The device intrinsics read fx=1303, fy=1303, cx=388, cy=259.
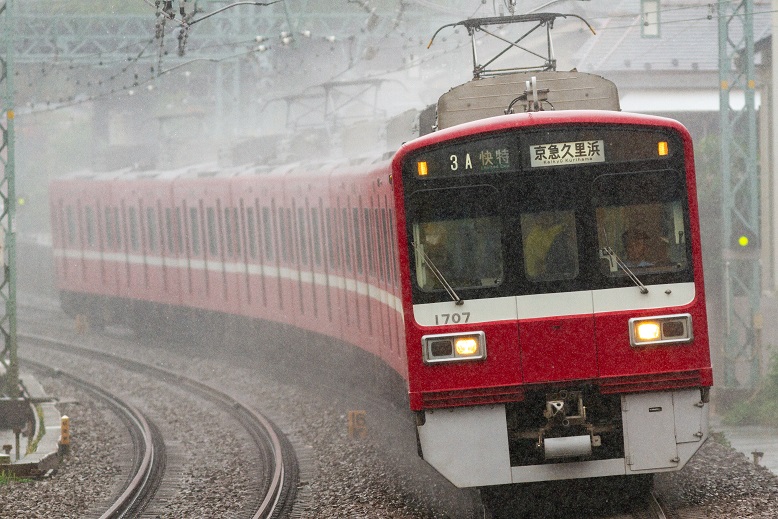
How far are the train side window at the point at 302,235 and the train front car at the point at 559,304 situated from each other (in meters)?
8.80

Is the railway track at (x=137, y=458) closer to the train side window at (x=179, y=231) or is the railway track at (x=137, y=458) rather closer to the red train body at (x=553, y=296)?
the red train body at (x=553, y=296)

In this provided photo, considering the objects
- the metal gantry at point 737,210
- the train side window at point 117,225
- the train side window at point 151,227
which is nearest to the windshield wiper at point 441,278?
the metal gantry at point 737,210

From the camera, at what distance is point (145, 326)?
23.9 m

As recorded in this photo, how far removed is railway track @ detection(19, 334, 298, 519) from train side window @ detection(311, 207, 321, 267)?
203 centimetres

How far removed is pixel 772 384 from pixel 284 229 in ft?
22.4

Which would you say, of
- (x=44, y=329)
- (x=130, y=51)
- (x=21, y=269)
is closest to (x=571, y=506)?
(x=44, y=329)

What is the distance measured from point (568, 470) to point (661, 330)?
3.35ft

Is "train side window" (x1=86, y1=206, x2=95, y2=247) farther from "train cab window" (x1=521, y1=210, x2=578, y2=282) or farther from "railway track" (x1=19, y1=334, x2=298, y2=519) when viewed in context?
"train cab window" (x1=521, y1=210, x2=578, y2=282)

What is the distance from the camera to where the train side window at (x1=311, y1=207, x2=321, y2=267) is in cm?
1608

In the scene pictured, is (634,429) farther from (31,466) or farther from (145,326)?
(145,326)

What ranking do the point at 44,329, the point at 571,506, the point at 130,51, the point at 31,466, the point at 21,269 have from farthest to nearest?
1. the point at 21,269
2. the point at 130,51
3. the point at 44,329
4. the point at 31,466
5. the point at 571,506

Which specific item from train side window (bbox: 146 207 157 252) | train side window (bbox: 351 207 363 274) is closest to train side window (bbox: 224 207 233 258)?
train side window (bbox: 146 207 157 252)

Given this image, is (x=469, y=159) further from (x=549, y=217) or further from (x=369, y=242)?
(x=369, y=242)

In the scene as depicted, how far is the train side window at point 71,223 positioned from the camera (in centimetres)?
2519
